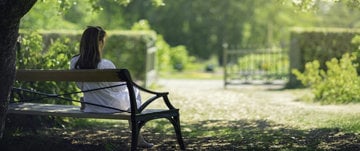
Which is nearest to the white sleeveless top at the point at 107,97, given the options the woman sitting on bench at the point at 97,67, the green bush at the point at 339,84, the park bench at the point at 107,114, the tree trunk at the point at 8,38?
the woman sitting on bench at the point at 97,67

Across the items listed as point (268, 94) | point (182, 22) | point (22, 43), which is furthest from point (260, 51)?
point (182, 22)

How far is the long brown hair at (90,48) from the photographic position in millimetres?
7594

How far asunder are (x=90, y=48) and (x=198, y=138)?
183 centimetres

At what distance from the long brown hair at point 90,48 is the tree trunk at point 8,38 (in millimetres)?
1109

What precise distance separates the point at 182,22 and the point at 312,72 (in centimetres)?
2450

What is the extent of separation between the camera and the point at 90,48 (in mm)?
7617

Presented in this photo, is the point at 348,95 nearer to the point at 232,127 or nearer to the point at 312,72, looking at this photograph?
the point at 312,72

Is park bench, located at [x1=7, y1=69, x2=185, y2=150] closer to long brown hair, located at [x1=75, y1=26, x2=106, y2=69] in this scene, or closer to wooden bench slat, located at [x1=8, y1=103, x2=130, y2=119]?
wooden bench slat, located at [x1=8, y1=103, x2=130, y2=119]

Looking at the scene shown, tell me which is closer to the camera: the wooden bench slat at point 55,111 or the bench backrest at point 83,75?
the bench backrest at point 83,75

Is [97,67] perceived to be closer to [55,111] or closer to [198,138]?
[55,111]

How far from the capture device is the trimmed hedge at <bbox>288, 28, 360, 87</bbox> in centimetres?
1906

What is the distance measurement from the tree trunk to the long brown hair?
1109 mm

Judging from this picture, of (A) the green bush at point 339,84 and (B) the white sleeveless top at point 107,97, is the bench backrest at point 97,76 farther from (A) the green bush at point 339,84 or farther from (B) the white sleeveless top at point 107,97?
(A) the green bush at point 339,84

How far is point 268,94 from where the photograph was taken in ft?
54.3
